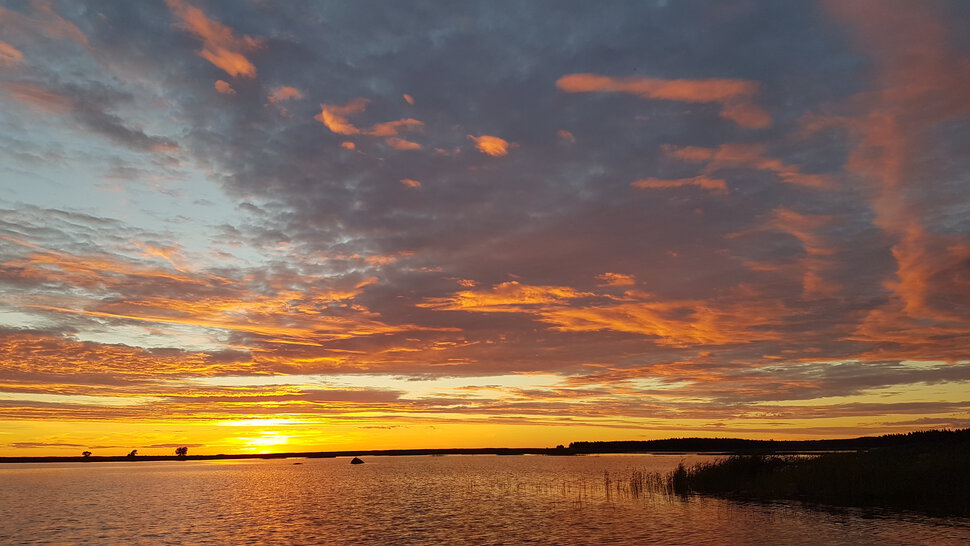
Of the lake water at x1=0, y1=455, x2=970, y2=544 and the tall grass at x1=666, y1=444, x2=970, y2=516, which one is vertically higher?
the tall grass at x1=666, y1=444, x2=970, y2=516

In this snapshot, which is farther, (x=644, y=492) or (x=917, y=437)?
(x=917, y=437)

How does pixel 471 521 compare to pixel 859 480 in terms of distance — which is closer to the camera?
pixel 471 521

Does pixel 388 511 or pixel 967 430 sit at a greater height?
pixel 967 430

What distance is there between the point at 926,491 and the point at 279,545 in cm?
4827

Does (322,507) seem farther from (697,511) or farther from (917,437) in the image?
(917,437)

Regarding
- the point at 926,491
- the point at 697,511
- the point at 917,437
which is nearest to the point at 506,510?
the point at 697,511

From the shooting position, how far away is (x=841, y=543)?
36.6 metres

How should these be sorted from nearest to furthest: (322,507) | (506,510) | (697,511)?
(697,511), (506,510), (322,507)

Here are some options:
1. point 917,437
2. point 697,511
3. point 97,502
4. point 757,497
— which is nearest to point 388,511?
point 697,511

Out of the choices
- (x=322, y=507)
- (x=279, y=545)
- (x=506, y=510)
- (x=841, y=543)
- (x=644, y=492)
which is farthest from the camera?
(x=644, y=492)

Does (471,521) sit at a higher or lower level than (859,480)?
lower

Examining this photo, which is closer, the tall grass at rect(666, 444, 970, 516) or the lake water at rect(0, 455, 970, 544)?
the lake water at rect(0, 455, 970, 544)

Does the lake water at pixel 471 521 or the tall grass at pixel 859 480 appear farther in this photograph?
the tall grass at pixel 859 480

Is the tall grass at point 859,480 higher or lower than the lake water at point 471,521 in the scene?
higher
